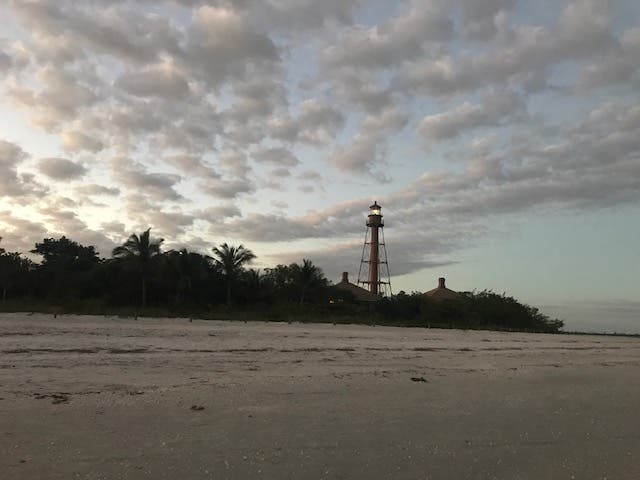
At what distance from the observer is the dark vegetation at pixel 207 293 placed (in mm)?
38978

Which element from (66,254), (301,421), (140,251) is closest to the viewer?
(301,421)

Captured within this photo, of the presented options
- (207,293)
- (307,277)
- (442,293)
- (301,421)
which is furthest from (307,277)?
(301,421)

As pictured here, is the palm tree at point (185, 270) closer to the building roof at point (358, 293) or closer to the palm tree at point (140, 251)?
the palm tree at point (140, 251)

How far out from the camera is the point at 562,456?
5406 mm

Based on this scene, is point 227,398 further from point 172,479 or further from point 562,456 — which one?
point 562,456

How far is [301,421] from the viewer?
637 centimetres

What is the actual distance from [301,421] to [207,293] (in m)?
39.0

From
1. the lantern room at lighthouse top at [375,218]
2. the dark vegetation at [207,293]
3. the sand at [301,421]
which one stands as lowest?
the sand at [301,421]

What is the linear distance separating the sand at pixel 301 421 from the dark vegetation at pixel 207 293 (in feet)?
82.3

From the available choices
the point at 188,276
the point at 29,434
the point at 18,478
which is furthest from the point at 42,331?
the point at 188,276

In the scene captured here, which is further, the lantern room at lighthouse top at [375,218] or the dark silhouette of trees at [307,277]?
the lantern room at lighthouse top at [375,218]

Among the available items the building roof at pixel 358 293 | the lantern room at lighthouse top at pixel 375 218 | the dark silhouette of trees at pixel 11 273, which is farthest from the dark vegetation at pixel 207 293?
the lantern room at lighthouse top at pixel 375 218

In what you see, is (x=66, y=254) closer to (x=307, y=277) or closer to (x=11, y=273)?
(x=11, y=273)

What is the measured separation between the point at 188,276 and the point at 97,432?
38110 millimetres
